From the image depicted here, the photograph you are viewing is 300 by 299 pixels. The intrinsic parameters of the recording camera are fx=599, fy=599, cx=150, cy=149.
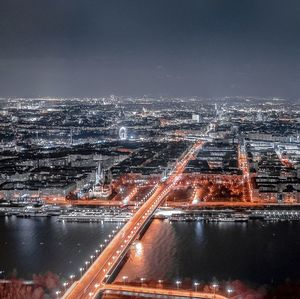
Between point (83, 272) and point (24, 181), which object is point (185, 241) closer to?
point (83, 272)

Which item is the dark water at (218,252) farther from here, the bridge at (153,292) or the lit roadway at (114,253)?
the bridge at (153,292)

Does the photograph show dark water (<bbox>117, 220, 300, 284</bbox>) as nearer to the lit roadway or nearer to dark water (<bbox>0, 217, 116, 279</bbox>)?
the lit roadway

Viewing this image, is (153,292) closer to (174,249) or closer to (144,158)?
(174,249)

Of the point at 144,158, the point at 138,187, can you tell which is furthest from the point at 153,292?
the point at 144,158

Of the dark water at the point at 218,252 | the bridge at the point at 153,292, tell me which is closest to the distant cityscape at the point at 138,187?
the bridge at the point at 153,292

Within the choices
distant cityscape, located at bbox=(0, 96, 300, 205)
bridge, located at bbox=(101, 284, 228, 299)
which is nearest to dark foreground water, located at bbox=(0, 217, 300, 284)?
bridge, located at bbox=(101, 284, 228, 299)

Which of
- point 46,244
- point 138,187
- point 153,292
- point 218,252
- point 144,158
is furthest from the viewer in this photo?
point 144,158
